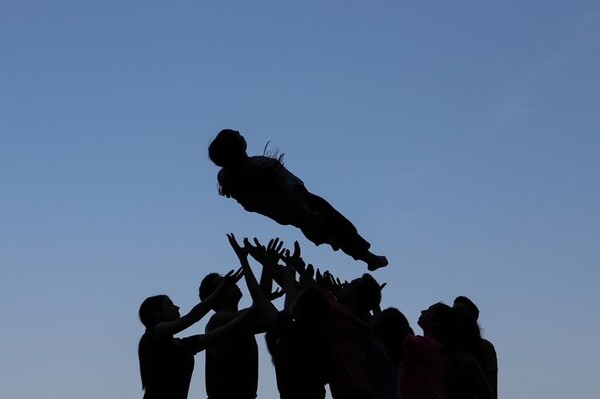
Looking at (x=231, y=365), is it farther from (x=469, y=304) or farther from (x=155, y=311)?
(x=469, y=304)

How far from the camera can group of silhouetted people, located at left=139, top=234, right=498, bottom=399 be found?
24.0 feet

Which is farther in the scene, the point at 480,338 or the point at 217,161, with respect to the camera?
the point at 217,161

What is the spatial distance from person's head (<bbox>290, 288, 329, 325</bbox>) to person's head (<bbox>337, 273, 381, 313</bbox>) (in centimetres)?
69

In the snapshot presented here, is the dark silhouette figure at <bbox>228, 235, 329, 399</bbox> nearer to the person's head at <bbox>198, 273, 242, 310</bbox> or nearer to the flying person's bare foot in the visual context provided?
the person's head at <bbox>198, 273, 242, 310</bbox>

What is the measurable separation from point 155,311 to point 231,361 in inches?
29.1

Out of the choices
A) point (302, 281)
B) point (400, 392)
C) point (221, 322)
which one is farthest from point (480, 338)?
point (221, 322)

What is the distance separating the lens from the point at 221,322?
808 cm

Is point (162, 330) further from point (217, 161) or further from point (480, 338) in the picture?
point (480, 338)

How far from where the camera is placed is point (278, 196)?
28.3 feet

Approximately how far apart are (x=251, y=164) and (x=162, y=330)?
5.47 feet

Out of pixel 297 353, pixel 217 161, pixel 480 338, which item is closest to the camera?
pixel 297 353

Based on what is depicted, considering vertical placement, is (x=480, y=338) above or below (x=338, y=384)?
above

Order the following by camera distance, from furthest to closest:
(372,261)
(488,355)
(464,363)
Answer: (372,261)
(488,355)
(464,363)

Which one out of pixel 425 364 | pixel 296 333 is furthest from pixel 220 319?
pixel 425 364
